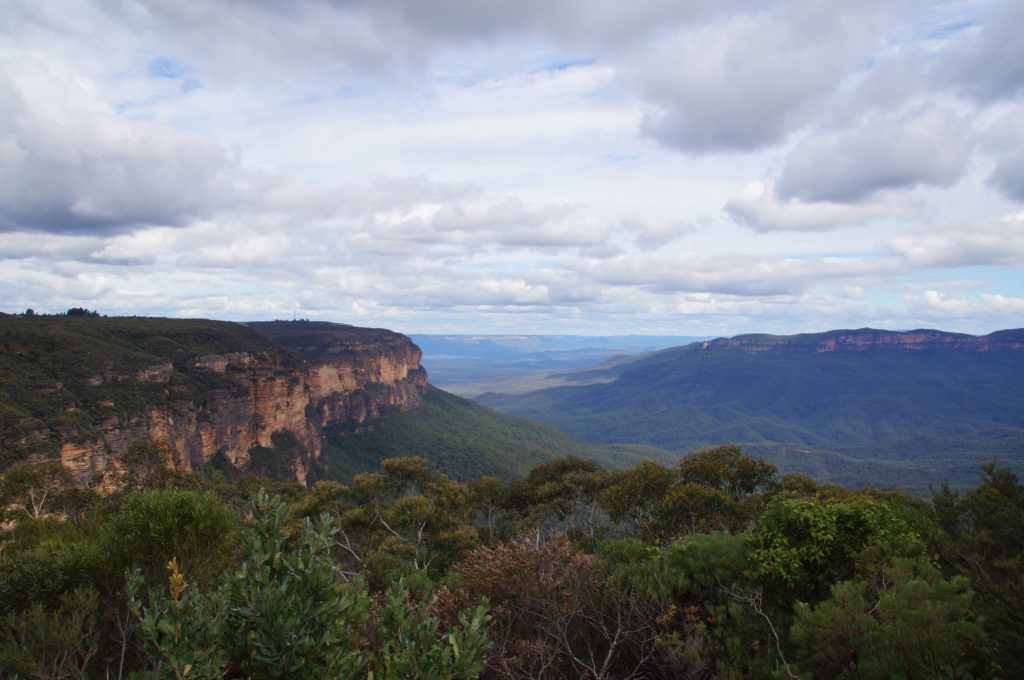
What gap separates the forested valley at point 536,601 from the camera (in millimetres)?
6168

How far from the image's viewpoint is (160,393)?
59.2 m

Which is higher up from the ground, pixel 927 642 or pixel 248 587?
pixel 248 587

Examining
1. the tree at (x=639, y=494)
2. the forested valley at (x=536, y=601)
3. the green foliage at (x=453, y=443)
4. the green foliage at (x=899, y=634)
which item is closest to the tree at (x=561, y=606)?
the forested valley at (x=536, y=601)

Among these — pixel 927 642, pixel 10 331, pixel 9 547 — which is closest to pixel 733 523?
pixel 927 642

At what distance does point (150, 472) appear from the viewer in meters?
36.9

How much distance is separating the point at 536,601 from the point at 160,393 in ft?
196

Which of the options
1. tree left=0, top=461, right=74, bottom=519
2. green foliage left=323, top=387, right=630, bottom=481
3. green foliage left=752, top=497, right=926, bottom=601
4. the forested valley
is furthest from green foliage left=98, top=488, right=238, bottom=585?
green foliage left=323, top=387, right=630, bottom=481

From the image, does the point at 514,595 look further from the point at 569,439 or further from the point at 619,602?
the point at 569,439

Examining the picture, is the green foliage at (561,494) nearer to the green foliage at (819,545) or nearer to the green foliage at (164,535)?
the green foliage at (819,545)

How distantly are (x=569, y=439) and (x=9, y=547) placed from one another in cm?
15136

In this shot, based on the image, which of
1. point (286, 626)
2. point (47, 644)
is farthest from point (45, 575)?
point (286, 626)

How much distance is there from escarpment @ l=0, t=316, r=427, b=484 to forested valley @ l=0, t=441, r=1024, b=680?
26019 millimetres

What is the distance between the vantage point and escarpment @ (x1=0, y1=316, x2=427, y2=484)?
43.8 metres

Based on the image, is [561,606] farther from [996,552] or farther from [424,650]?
[996,552]
